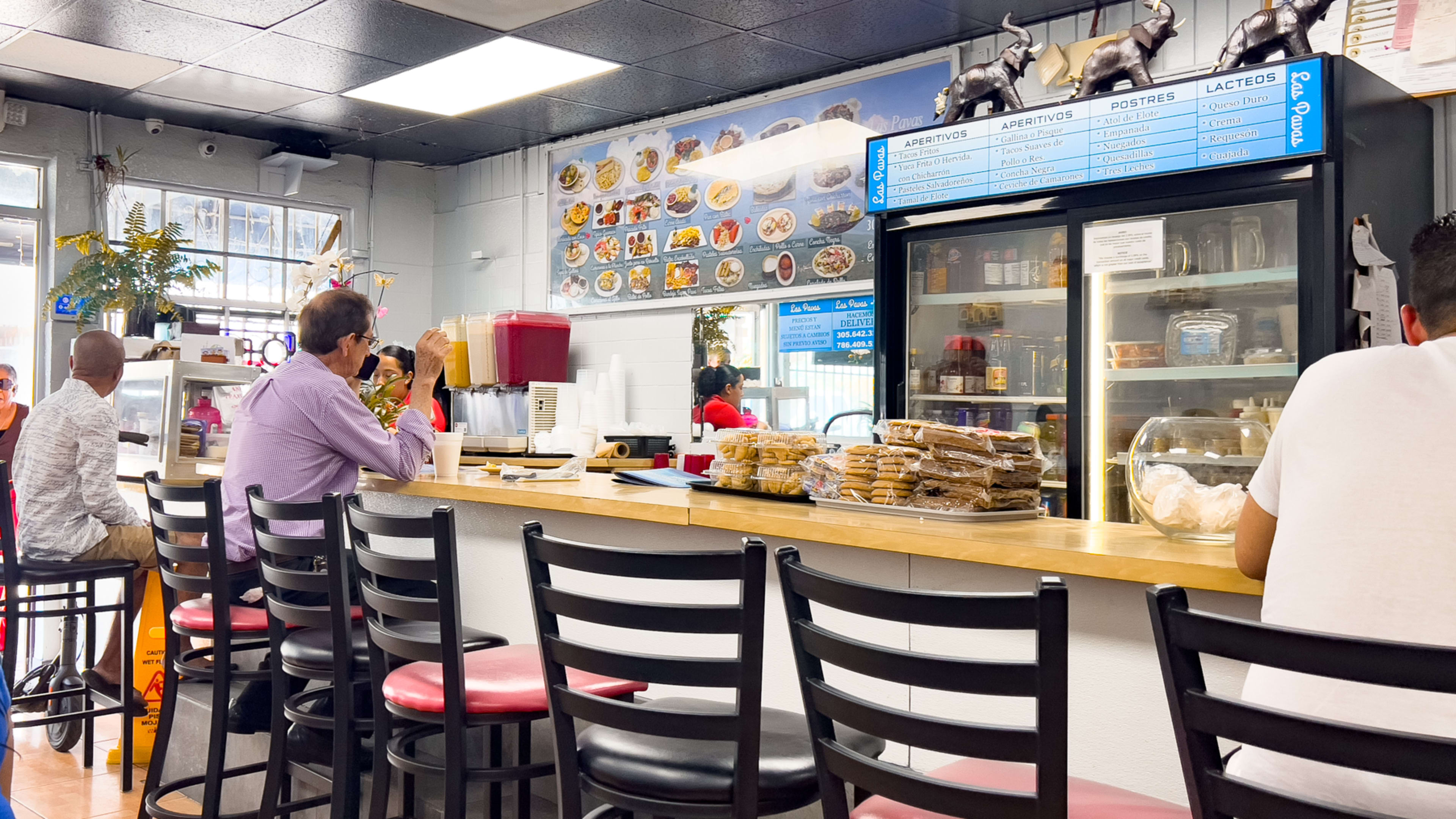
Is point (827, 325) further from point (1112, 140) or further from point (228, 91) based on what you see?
point (228, 91)

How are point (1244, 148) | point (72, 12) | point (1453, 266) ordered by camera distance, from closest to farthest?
point (1453, 266)
point (1244, 148)
point (72, 12)

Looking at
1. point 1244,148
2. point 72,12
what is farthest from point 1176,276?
point 72,12

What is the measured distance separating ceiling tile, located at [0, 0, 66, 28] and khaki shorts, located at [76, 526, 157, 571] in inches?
101

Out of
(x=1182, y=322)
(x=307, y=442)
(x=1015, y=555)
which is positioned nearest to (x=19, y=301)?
(x=307, y=442)

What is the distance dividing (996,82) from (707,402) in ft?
9.12

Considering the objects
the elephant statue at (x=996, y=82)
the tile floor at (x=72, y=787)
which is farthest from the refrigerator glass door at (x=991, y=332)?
the tile floor at (x=72, y=787)

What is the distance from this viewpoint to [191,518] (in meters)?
2.68

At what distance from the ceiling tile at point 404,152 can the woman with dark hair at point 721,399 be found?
111 inches

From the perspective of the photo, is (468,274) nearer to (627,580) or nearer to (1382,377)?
(627,580)

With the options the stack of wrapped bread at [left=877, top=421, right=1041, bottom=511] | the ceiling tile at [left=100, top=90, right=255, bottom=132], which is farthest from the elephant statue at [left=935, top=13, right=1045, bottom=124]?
the ceiling tile at [left=100, top=90, right=255, bottom=132]

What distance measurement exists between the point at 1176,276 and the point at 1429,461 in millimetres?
2601

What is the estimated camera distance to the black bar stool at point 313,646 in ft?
7.44

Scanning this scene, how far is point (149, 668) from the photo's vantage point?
3965 mm

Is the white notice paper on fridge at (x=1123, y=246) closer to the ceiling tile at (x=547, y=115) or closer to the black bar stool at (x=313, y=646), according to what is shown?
the black bar stool at (x=313, y=646)
